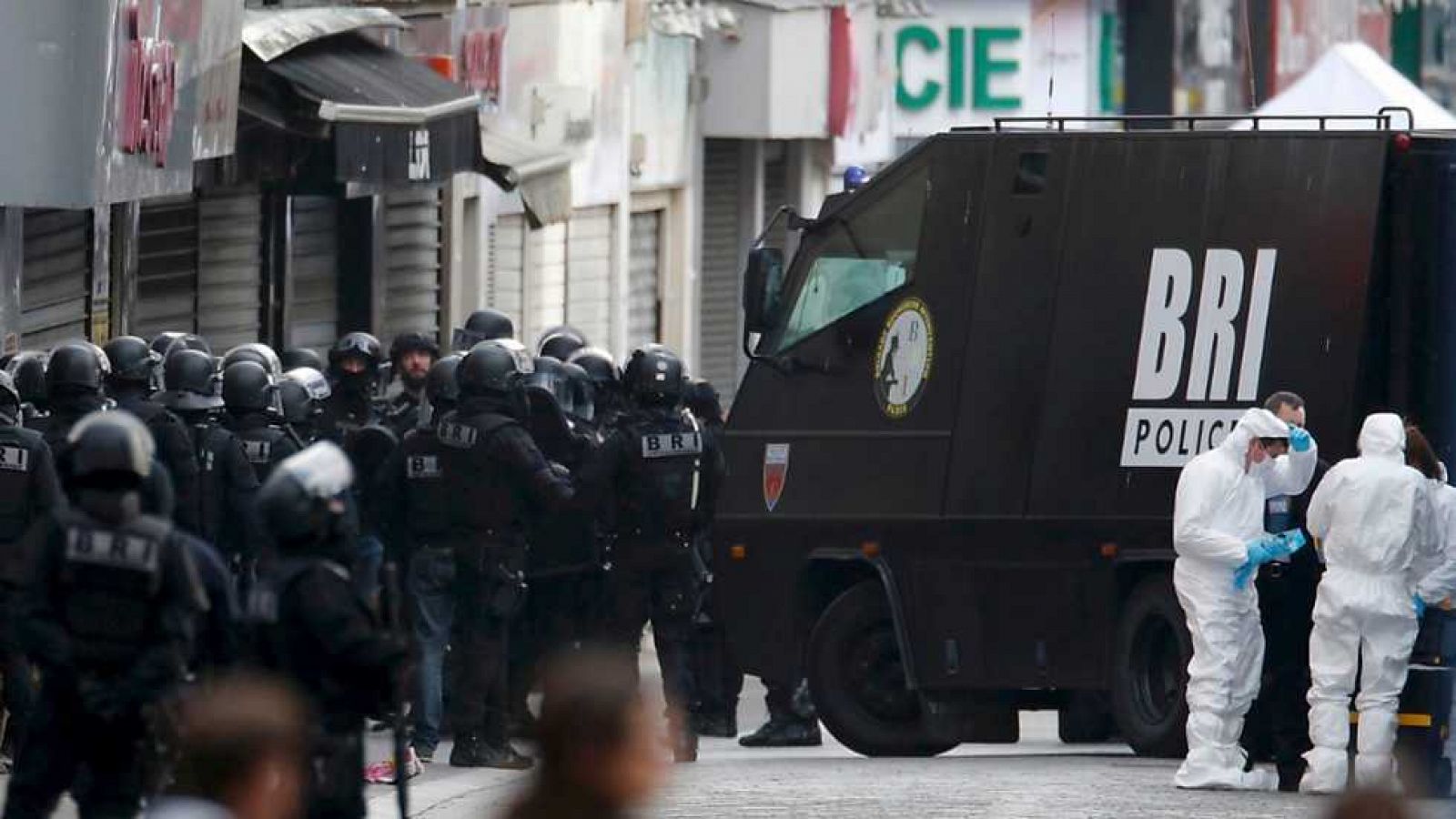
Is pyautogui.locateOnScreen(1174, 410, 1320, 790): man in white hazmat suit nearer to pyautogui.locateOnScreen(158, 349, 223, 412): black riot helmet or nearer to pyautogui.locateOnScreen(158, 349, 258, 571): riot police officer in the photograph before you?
pyautogui.locateOnScreen(158, 349, 258, 571): riot police officer

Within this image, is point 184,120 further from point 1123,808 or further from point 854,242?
point 1123,808

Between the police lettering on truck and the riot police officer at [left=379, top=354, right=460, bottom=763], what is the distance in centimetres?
279

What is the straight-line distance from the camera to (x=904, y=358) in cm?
1638

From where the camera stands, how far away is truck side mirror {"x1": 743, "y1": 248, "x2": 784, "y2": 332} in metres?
16.7

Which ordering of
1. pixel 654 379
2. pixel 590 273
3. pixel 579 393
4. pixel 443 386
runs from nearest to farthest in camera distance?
pixel 654 379 → pixel 443 386 → pixel 579 393 → pixel 590 273

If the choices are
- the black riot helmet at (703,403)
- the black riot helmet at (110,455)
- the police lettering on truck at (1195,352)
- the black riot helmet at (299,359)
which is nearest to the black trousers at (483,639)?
the black riot helmet at (703,403)

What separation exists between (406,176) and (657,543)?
632 cm

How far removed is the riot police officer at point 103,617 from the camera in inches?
390

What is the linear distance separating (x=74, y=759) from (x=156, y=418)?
4.74 metres

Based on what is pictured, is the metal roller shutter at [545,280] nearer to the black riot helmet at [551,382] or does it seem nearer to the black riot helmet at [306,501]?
the black riot helmet at [551,382]

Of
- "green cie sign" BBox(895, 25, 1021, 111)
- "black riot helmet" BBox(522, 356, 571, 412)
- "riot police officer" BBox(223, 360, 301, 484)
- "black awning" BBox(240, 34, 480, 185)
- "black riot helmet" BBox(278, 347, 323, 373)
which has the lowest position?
"riot police officer" BBox(223, 360, 301, 484)

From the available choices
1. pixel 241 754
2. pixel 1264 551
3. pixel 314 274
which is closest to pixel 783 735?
pixel 1264 551

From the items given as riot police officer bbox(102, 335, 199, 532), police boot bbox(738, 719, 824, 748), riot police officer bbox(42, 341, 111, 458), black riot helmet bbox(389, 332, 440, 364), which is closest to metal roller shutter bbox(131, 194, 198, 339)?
black riot helmet bbox(389, 332, 440, 364)

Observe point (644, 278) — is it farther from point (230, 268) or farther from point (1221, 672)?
point (1221, 672)
